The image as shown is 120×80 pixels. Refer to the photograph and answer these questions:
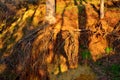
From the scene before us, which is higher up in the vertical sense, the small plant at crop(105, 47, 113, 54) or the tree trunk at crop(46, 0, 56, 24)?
the tree trunk at crop(46, 0, 56, 24)

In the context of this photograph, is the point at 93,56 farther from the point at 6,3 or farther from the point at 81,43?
the point at 6,3

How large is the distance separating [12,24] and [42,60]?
4.28 m

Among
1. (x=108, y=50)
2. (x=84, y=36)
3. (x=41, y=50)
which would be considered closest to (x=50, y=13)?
(x=84, y=36)

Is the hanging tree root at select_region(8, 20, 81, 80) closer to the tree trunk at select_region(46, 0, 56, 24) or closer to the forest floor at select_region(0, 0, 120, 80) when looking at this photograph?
the forest floor at select_region(0, 0, 120, 80)

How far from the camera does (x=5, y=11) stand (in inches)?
655

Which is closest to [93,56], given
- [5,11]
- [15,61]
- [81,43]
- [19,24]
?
[81,43]

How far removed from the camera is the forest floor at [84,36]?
10.7 metres

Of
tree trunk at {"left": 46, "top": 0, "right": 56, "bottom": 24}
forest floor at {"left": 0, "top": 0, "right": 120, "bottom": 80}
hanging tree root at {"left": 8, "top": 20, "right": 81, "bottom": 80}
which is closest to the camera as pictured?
forest floor at {"left": 0, "top": 0, "right": 120, "bottom": 80}

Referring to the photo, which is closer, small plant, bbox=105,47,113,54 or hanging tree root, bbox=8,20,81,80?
hanging tree root, bbox=8,20,81,80

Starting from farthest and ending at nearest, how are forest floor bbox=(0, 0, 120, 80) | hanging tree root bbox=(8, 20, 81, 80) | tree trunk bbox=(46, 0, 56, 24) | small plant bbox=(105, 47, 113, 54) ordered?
tree trunk bbox=(46, 0, 56, 24) < small plant bbox=(105, 47, 113, 54) < hanging tree root bbox=(8, 20, 81, 80) < forest floor bbox=(0, 0, 120, 80)

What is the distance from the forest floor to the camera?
10.7 metres

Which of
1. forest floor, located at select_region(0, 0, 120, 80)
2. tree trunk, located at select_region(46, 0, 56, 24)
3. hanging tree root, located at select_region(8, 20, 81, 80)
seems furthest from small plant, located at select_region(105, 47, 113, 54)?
tree trunk, located at select_region(46, 0, 56, 24)

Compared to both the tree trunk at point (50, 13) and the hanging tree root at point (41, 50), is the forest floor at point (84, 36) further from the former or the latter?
the tree trunk at point (50, 13)

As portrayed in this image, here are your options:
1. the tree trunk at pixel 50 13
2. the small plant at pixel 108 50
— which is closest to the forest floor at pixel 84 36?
the small plant at pixel 108 50
